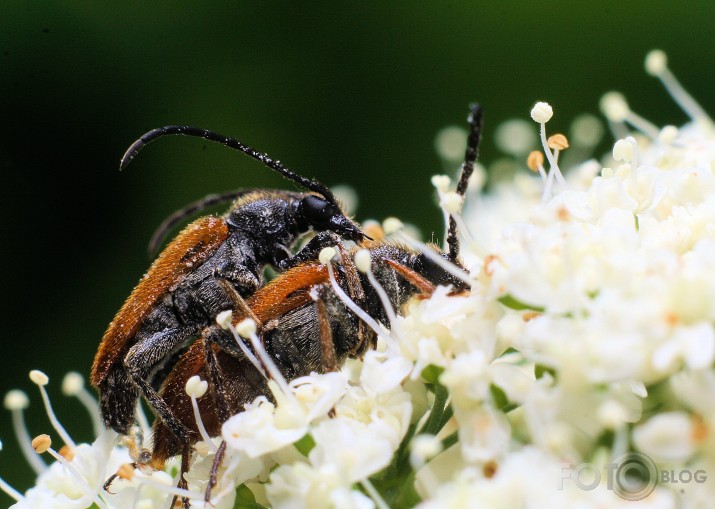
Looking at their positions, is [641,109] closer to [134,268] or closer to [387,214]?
[387,214]

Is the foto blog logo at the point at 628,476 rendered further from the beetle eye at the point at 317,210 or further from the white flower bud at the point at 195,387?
the beetle eye at the point at 317,210

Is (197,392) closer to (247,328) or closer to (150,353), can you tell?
(247,328)

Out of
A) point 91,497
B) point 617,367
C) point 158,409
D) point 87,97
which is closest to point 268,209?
point 158,409

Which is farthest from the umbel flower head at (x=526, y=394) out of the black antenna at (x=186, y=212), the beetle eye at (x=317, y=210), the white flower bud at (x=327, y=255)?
the black antenna at (x=186, y=212)

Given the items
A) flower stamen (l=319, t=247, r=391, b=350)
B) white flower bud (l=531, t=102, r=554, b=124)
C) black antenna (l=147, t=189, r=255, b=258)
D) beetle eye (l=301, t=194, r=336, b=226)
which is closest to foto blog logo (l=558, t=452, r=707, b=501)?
flower stamen (l=319, t=247, r=391, b=350)

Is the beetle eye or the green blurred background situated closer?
the beetle eye

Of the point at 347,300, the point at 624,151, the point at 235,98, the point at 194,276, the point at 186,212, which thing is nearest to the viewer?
the point at 347,300

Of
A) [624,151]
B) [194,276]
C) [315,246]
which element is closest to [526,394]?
[624,151]

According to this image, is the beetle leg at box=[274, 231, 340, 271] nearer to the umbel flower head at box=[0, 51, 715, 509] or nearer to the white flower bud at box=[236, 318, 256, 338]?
the umbel flower head at box=[0, 51, 715, 509]
